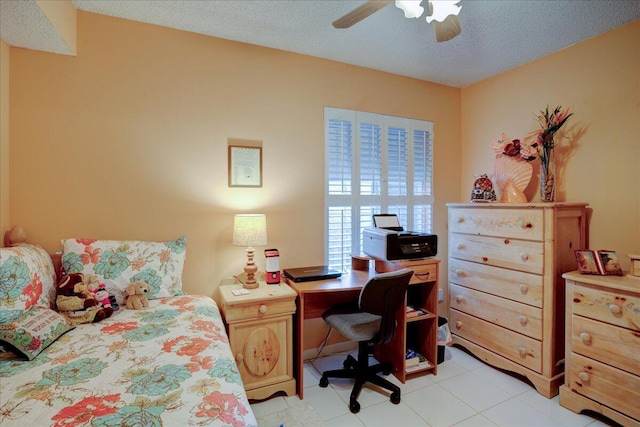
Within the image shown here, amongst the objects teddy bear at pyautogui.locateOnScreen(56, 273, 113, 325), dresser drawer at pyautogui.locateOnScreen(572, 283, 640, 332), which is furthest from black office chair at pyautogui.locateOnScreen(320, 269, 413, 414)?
teddy bear at pyautogui.locateOnScreen(56, 273, 113, 325)

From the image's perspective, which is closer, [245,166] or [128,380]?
[128,380]

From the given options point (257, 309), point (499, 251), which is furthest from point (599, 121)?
point (257, 309)

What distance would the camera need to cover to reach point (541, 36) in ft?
7.53

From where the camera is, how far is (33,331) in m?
1.32

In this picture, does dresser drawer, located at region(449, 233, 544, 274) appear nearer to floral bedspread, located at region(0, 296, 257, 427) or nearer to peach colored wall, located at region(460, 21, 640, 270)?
peach colored wall, located at region(460, 21, 640, 270)

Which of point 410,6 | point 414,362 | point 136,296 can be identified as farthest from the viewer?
point 414,362

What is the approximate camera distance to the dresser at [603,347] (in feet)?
5.72

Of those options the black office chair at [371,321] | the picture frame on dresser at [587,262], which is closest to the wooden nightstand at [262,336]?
the black office chair at [371,321]

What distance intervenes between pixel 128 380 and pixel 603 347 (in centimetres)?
253

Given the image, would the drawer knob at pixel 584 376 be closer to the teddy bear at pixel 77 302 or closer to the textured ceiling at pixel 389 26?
the textured ceiling at pixel 389 26

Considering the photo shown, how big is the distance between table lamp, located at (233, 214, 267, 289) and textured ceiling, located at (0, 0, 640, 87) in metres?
1.37

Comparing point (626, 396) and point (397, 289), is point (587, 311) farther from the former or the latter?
point (397, 289)

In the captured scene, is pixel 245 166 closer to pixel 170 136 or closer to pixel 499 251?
pixel 170 136

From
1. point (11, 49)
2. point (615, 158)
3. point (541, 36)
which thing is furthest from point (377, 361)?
point (11, 49)
